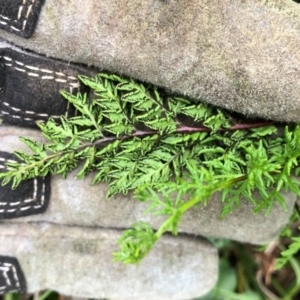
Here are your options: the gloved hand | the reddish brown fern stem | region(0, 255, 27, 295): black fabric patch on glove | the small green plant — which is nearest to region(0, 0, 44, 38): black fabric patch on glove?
the gloved hand

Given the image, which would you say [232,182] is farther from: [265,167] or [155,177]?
[155,177]

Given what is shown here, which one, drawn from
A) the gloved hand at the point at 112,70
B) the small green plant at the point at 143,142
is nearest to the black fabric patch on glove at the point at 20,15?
the gloved hand at the point at 112,70

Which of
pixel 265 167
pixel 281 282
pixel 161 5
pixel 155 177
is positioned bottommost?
pixel 281 282

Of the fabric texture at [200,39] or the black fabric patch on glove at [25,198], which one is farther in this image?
the black fabric patch on glove at [25,198]

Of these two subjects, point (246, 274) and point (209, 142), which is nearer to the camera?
point (209, 142)

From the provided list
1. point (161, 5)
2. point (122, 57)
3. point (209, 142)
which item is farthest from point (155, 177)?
point (161, 5)

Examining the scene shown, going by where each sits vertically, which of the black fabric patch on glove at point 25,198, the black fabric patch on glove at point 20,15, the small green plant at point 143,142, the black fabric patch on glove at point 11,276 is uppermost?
the black fabric patch on glove at point 20,15

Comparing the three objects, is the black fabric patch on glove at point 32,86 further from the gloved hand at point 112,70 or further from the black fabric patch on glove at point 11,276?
the black fabric patch on glove at point 11,276
